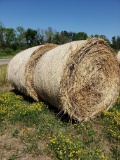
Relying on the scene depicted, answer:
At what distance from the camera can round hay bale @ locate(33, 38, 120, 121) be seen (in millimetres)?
5883

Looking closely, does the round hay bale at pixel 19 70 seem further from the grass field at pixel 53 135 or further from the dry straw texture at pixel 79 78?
the grass field at pixel 53 135

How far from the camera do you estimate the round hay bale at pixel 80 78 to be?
19.3ft

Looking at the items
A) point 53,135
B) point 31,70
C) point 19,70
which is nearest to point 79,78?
point 53,135

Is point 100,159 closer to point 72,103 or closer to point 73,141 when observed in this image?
point 73,141

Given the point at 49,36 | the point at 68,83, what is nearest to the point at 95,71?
the point at 68,83

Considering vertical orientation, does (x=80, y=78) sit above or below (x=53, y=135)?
above

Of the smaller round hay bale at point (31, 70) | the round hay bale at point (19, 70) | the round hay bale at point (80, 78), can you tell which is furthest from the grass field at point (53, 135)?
the round hay bale at point (19, 70)

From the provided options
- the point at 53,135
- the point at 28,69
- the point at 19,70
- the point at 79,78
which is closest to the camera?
the point at 53,135

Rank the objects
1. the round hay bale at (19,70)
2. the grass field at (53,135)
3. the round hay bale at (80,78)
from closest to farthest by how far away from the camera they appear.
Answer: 1. the grass field at (53,135)
2. the round hay bale at (80,78)
3. the round hay bale at (19,70)

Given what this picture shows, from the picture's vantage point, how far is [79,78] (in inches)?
248

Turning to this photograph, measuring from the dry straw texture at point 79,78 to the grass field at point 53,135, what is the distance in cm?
38

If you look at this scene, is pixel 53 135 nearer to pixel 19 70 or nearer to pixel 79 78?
pixel 79 78

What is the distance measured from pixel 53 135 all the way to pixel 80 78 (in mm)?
1702

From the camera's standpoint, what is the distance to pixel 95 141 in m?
5.25
